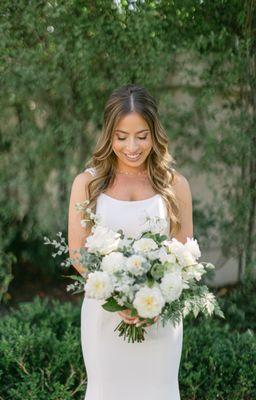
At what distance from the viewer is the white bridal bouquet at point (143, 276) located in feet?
7.65

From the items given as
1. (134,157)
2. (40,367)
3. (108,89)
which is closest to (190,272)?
(134,157)

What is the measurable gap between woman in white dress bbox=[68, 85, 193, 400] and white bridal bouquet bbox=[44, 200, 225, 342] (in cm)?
24

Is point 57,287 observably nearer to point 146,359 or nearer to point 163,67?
point 163,67

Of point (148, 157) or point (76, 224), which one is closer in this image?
point (76, 224)

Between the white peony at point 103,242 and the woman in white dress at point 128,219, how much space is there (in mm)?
372

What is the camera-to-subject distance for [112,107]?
2.82m

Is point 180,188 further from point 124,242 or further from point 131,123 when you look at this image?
point 124,242

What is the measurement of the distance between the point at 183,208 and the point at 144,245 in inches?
24.7

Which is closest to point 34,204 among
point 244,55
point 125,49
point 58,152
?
point 58,152

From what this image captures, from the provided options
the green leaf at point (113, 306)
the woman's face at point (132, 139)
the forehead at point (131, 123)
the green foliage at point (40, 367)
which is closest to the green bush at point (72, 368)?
the green foliage at point (40, 367)

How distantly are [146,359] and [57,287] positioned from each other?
3298 millimetres

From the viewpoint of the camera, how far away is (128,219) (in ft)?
9.36

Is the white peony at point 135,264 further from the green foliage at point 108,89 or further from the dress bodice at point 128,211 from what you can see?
the green foliage at point 108,89

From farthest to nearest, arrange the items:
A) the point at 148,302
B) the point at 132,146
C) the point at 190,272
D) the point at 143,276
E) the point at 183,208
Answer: the point at 183,208 → the point at 132,146 → the point at 190,272 → the point at 143,276 → the point at 148,302
